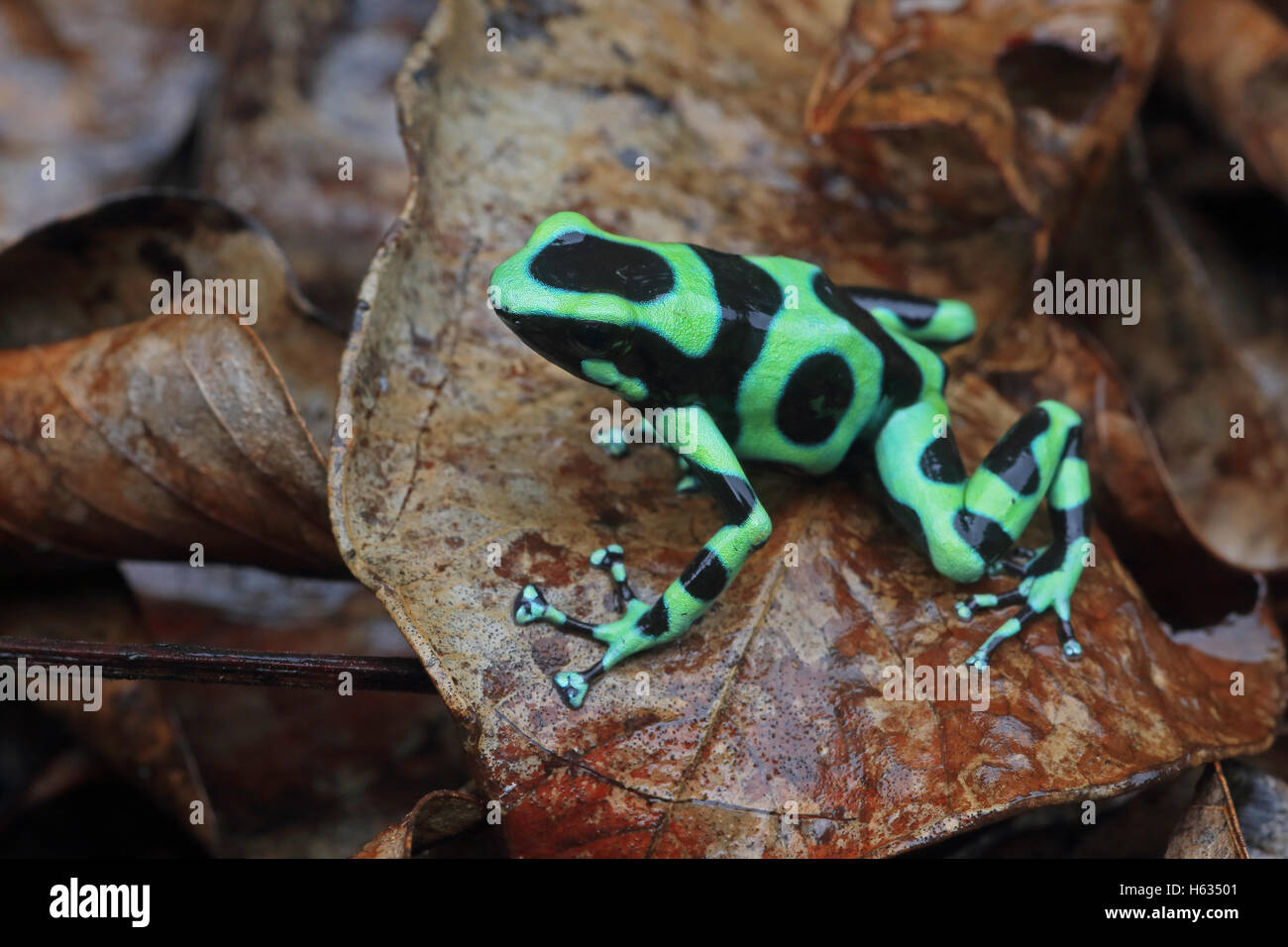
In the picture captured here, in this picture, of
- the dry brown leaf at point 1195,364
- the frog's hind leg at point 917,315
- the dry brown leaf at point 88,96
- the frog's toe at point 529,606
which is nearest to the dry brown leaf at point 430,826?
the frog's toe at point 529,606

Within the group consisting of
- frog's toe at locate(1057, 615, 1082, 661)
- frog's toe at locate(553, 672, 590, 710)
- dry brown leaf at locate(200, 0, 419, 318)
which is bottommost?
frog's toe at locate(553, 672, 590, 710)

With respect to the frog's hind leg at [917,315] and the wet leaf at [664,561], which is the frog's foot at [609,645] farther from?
the frog's hind leg at [917,315]

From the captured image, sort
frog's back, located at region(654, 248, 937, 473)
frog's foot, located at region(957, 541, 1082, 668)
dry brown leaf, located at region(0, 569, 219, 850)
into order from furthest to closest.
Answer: dry brown leaf, located at region(0, 569, 219, 850) → frog's back, located at region(654, 248, 937, 473) → frog's foot, located at region(957, 541, 1082, 668)

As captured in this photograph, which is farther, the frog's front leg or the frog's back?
the frog's back

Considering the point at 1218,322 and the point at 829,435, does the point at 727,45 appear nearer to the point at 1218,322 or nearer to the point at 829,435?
the point at 829,435

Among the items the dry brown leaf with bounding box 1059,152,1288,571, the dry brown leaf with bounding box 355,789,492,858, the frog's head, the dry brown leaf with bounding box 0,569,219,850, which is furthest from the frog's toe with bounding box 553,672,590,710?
the dry brown leaf with bounding box 1059,152,1288,571

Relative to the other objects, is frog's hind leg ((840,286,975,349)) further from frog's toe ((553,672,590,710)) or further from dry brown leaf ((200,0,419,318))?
dry brown leaf ((200,0,419,318))

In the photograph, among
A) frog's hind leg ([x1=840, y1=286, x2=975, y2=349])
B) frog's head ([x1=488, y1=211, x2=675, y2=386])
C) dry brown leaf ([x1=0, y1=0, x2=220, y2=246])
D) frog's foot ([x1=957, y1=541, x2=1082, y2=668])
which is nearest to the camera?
frog's head ([x1=488, y1=211, x2=675, y2=386])

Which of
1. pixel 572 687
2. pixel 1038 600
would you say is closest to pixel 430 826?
pixel 572 687
